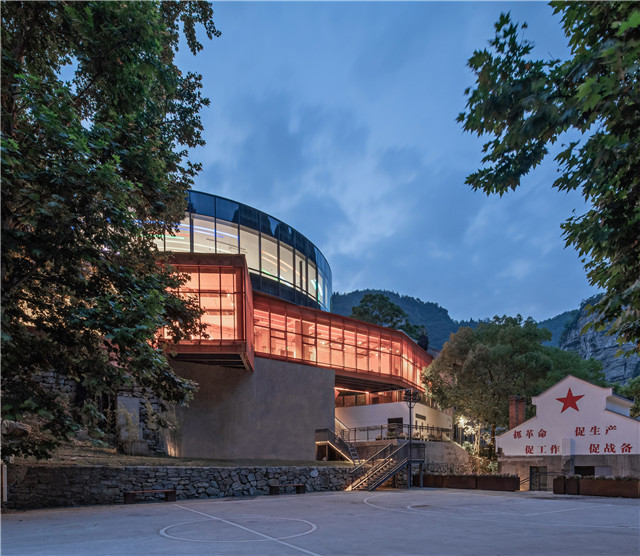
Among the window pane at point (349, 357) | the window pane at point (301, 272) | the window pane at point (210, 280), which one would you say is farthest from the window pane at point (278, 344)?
the window pane at point (301, 272)

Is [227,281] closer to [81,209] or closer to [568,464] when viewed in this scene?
[81,209]

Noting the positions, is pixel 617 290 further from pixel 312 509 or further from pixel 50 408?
pixel 312 509

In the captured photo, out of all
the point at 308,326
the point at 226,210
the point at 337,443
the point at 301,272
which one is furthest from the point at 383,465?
the point at 226,210

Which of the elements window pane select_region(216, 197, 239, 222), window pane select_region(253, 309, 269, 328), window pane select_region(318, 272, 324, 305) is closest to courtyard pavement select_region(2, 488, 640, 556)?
window pane select_region(253, 309, 269, 328)

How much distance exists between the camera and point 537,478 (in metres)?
33.8

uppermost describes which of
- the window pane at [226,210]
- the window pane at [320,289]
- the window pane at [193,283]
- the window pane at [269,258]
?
the window pane at [226,210]

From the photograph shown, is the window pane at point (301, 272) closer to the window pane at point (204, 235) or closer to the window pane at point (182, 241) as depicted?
the window pane at point (204, 235)

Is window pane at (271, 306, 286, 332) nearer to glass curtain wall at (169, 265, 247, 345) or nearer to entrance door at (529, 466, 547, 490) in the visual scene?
glass curtain wall at (169, 265, 247, 345)

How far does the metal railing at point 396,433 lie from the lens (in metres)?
37.6

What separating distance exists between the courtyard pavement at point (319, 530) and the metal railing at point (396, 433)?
1926cm

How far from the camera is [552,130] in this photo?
6.33m

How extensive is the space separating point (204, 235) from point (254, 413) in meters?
16.5

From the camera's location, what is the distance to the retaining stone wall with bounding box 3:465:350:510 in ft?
56.9

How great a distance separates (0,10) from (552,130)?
→ 12.7m
